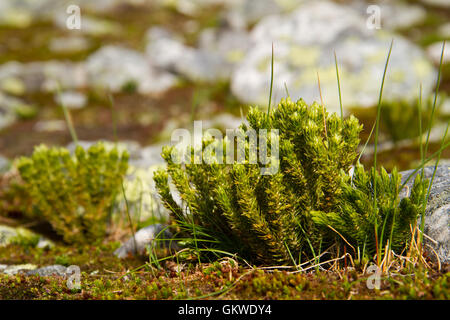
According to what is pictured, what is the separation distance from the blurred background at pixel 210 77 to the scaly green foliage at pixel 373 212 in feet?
3.49

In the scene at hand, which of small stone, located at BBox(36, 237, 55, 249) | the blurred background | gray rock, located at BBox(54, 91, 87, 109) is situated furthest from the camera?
gray rock, located at BBox(54, 91, 87, 109)

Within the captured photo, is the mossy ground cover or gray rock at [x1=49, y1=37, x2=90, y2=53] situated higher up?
gray rock at [x1=49, y1=37, x2=90, y2=53]

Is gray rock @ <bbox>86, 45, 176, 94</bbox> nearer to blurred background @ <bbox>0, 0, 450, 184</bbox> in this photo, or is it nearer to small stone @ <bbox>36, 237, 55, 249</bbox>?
blurred background @ <bbox>0, 0, 450, 184</bbox>

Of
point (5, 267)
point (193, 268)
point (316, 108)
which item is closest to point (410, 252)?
point (316, 108)

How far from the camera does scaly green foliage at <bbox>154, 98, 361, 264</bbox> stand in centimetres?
292

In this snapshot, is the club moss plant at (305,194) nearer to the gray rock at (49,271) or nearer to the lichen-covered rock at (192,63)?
the gray rock at (49,271)

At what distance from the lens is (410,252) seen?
2.95 m

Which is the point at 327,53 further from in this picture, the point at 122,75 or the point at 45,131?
the point at 122,75

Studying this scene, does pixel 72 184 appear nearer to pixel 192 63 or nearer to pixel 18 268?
pixel 18 268

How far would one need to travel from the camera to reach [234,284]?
2.86 meters

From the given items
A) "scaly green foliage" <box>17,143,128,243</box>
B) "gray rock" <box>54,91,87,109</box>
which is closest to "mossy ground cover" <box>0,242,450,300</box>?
"scaly green foliage" <box>17,143,128,243</box>

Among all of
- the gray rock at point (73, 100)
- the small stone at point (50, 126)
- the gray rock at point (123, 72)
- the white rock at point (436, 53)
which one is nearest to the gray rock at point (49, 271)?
the small stone at point (50, 126)

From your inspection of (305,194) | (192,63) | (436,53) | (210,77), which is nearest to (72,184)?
(305,194)

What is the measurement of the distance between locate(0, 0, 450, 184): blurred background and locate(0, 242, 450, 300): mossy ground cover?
162 cm
